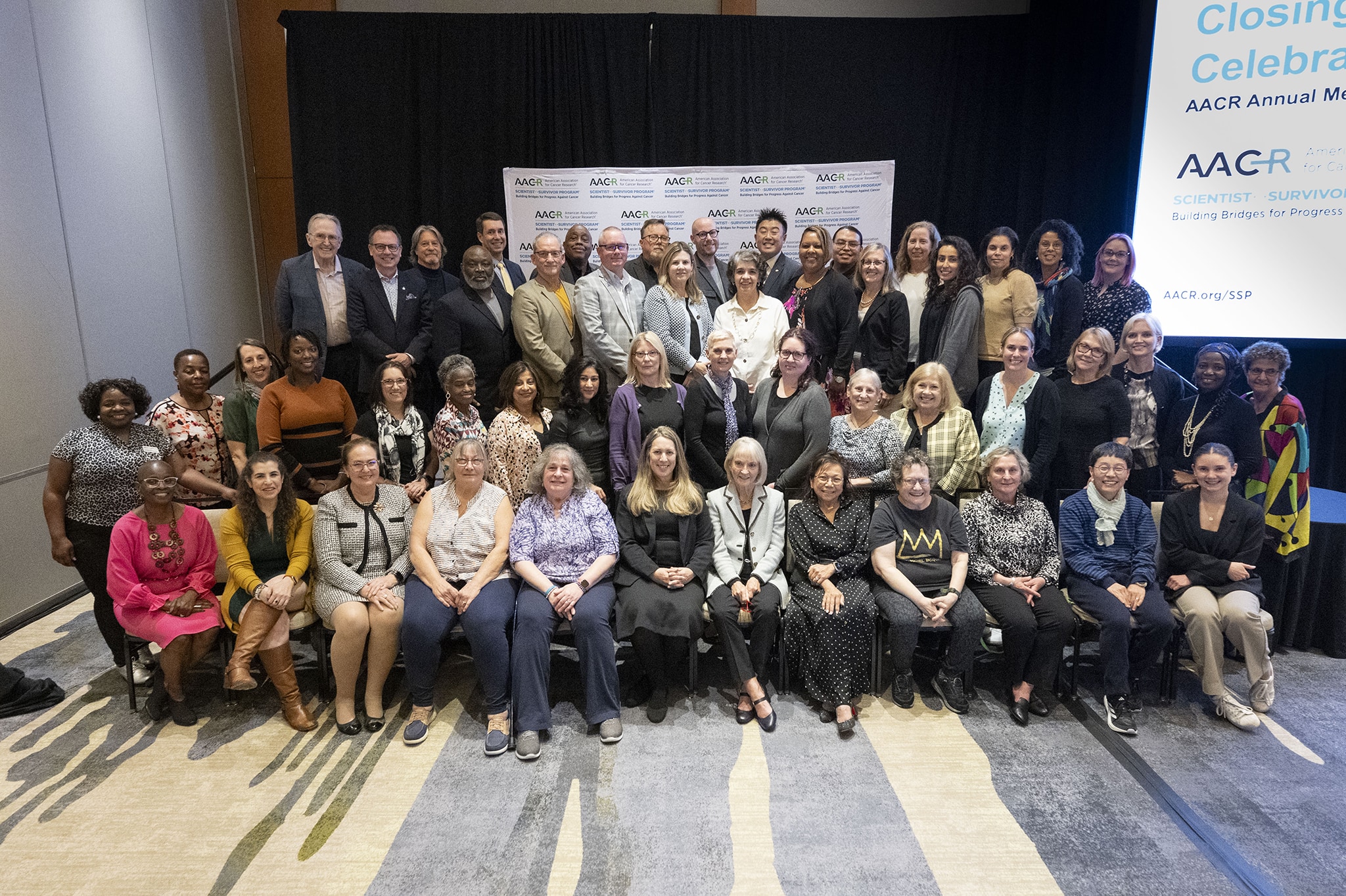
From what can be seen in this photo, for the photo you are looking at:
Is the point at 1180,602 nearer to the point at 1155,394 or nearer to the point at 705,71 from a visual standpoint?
the point at 1155,394

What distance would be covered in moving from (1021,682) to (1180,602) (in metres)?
0.79

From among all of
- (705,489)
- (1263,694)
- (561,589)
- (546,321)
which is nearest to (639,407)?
(705,489)

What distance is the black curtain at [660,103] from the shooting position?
18.6 feet

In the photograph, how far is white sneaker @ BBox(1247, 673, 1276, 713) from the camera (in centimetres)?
→ 336

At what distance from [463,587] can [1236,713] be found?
3277 millimetres

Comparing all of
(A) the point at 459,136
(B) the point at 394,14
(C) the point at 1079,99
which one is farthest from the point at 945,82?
(B) the point at 394,14

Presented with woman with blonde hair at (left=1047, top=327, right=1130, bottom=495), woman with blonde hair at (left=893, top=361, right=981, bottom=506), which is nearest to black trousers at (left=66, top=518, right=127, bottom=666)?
woman with blonde hair at (left=893, top=361, right=981, bottom=506)

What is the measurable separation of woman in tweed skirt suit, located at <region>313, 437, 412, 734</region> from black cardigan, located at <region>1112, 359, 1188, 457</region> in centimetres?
349

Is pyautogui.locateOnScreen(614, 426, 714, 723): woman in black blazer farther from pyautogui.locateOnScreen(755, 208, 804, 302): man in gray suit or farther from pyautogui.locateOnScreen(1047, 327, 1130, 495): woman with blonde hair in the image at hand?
pyautogui.locateOnScreen(1047, 327, 1130, 495): woman with blonde hair

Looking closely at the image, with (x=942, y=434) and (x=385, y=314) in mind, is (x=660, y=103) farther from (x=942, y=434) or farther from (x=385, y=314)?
(x=942, y=434)

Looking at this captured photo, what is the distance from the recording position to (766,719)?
3.25 meters

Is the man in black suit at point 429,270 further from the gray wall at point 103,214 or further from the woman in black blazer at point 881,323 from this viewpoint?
the woman in black blazer at point 881,323

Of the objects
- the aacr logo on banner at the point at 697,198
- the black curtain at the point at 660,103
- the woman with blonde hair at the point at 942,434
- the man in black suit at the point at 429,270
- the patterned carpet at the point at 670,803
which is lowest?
the patterned carpet at the point at 670,803

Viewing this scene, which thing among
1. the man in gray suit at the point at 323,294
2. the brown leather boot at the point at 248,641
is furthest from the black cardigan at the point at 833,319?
the brown leather boot at the point at 248,641
